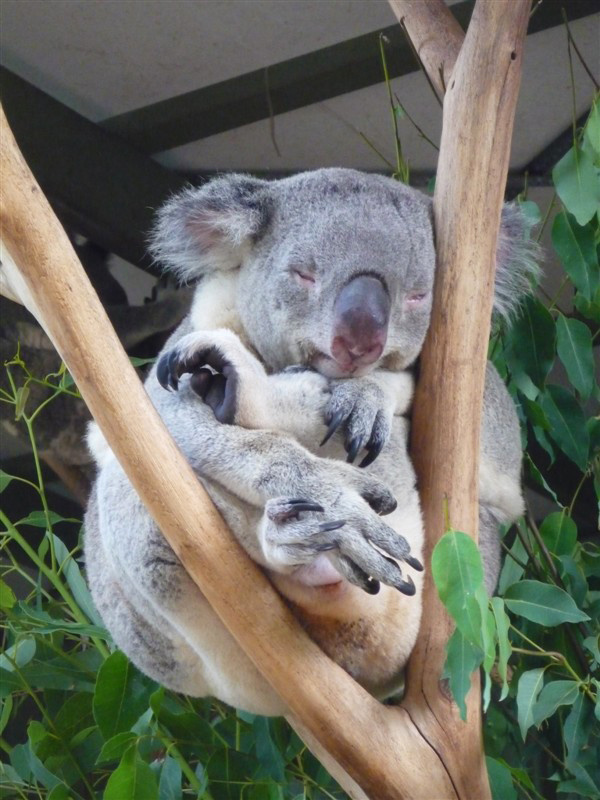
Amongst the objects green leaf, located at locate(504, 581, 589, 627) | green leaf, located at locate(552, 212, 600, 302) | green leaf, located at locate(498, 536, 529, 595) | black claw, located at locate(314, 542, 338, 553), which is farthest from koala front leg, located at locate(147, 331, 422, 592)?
green leaf, located at locate(498, 536, 529, 595)

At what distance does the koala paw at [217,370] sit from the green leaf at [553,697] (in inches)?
33.8

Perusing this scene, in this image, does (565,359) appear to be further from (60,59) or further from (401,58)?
(60,59)

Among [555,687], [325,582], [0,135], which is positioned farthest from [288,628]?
[0,135]

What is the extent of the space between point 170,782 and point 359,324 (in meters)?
1.16

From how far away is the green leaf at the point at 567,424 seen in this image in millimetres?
2553

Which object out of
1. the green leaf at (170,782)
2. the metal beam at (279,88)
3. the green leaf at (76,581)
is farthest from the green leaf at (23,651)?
the metal beam at (279,88)

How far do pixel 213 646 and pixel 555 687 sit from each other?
720 millimetres

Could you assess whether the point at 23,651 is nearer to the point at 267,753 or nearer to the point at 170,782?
the point at 170,782

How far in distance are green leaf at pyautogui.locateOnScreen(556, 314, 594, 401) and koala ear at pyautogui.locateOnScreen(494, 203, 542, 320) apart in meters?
0.21

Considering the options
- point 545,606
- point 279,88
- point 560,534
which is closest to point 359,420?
point 545,606

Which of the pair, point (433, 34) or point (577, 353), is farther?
point (577, 353)

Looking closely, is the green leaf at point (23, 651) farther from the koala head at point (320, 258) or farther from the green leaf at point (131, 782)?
the koala head at point (320, 258)

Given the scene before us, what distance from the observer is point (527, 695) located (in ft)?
6.64

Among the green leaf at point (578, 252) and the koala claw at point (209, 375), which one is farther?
the green leaf at point (578, 252)
